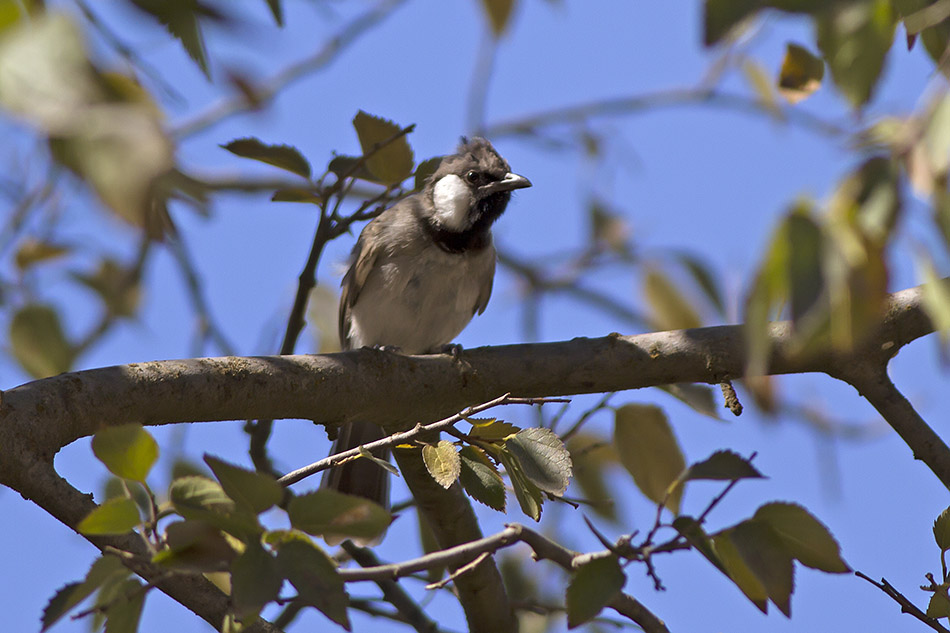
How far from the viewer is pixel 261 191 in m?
3.59

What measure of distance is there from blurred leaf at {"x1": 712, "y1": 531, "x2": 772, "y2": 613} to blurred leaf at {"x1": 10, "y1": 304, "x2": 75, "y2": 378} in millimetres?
1884

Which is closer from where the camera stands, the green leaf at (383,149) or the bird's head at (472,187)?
the green leaf at (383,149)

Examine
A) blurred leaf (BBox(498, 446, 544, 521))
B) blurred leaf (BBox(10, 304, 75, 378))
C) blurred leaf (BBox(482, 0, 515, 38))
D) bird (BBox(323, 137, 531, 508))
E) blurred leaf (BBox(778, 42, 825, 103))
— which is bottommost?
blurred leaf (BBox(498, 446, 544, 521))

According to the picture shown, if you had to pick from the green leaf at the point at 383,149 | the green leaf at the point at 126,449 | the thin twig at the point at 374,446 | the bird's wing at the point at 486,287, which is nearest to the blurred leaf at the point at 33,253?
the green leaf at the point at 383,149

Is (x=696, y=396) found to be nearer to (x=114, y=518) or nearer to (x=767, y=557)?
(x=767, y=557)

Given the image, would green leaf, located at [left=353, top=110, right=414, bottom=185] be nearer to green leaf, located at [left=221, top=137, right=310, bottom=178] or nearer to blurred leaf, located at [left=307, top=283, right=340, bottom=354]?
green leaf, located at [left=221, top=137, right=310, bottom=178]

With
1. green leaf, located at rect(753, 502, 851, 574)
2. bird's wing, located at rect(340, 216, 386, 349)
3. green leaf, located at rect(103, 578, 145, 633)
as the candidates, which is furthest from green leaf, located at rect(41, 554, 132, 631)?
bird's wing, located at rect(340, 216, 386, 349)

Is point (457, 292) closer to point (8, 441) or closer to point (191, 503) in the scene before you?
point (8, 441)

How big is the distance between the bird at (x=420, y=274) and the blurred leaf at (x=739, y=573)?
3.05 meters

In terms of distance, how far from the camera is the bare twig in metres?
1.97

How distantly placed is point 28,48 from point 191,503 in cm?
79

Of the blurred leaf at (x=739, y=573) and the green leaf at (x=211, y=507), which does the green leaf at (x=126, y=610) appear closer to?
the green leaf at (x=211, y=507)

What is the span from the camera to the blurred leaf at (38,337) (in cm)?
258

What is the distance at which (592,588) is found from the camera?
4.72ft
